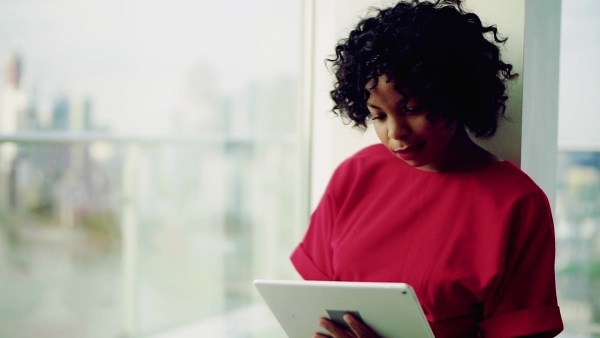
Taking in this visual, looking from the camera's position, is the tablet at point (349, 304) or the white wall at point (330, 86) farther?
the white wall at point (330, 86)

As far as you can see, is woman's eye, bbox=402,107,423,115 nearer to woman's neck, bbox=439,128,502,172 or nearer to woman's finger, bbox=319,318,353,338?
woman's neck, bbox=439,128,502,172

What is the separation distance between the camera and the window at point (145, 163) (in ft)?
8.48

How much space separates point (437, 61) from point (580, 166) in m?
2.02

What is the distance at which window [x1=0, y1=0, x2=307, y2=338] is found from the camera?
8.48 feet

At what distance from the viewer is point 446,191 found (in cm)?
141

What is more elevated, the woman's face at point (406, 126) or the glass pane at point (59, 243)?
the woman's face at point (406, 126)

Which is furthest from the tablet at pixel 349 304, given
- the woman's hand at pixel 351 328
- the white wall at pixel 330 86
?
the white wall at pixel 330 86

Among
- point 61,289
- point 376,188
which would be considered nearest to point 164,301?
point 61,289

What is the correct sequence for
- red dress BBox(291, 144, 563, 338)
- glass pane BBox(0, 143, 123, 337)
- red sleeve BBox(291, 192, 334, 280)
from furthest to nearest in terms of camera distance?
glass pane BBox(0, 143, 123, 337) → red sleeve BBox(291, 192, 334, 280) → red dress BBox(291, 144, 563, 338)

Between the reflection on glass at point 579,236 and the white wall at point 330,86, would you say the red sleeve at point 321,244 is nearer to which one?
the white wall at point 330,86

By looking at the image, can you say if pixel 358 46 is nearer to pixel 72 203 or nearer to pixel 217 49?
pixel 72 203

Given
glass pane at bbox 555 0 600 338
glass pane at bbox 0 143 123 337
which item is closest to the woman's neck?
glass pane at bbox 0 143 123 337

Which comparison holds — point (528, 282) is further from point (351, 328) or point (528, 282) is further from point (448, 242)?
point (351, 328)

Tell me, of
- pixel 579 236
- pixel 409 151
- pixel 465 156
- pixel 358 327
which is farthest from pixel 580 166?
pixel 358 327
